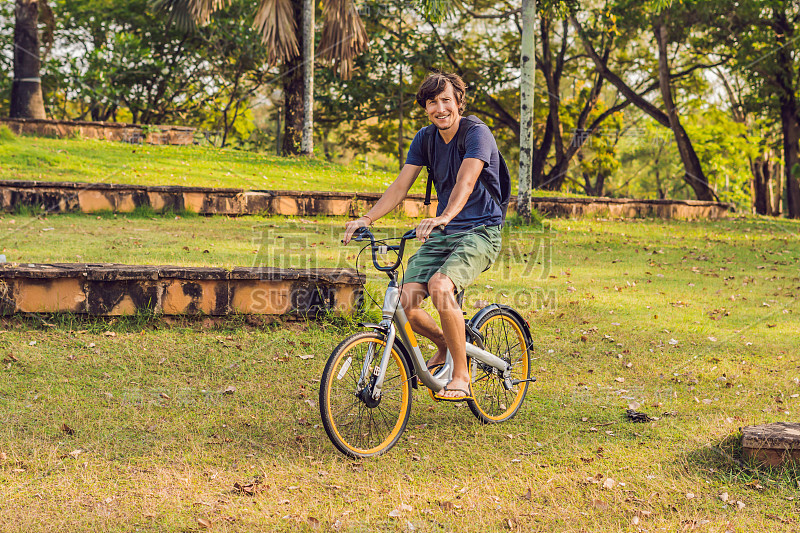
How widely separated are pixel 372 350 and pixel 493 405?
3.94 feet

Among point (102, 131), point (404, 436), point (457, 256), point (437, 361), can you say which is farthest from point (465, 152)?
point (102, 131)

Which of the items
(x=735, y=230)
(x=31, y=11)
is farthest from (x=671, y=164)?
(x=31, y=11)

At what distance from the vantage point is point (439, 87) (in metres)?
3.73

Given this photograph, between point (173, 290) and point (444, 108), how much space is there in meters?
2.72

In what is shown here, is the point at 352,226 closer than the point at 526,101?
Yes

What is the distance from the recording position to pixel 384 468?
361cm

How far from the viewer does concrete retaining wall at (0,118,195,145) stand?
1445cm

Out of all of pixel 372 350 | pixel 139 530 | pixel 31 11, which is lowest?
pixel 139 530

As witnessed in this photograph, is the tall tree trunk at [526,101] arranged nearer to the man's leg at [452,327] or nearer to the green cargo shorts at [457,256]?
the green cargo shorts at [457,256]

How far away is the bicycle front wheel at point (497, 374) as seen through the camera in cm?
426

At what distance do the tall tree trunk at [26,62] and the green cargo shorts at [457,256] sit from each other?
1491 centimetres

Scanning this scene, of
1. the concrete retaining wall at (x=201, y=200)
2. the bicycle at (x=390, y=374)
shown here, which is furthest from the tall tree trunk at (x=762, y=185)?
the bicycle at (x=390, y=374)

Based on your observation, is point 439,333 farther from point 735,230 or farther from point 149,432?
point 735,230

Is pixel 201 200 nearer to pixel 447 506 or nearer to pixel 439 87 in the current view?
pixel 439 87
